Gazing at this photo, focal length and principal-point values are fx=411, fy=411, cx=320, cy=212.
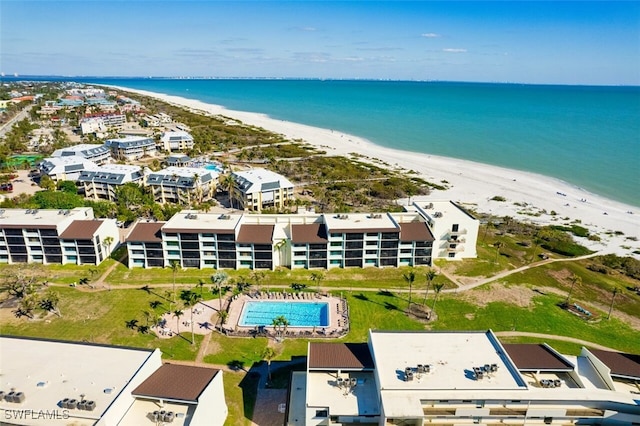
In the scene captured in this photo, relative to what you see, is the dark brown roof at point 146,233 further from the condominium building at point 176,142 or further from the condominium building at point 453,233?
the condominium building at point 176,142

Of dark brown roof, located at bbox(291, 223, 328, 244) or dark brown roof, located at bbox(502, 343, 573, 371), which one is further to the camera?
dark brown roof, located at bbox(291, 223, 328, 244)

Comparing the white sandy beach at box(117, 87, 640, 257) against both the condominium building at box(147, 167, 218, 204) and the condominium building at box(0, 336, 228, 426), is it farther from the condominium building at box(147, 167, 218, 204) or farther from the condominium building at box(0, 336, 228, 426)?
the condominium building at box(0, 336, 228, 426)

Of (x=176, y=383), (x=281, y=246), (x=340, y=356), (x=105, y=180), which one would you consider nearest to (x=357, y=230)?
(x=281, y=246)

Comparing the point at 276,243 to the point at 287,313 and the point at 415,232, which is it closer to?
the point at 287,313

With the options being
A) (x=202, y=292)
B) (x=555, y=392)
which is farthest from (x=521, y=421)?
(x=202, y=292)

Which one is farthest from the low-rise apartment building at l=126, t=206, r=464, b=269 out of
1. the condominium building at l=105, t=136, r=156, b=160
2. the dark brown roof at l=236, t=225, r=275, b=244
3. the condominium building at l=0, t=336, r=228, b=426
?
the condominium building at l=105, t=136, r=156, b=160

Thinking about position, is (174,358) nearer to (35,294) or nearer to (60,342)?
(60,342)

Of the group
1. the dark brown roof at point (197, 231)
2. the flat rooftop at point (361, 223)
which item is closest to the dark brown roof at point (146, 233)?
the dark brown roof at point (197, 231)
